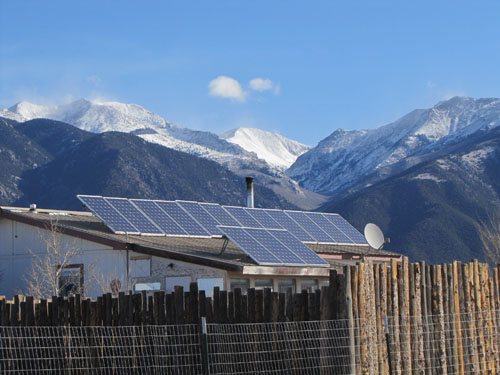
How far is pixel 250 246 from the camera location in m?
25.7

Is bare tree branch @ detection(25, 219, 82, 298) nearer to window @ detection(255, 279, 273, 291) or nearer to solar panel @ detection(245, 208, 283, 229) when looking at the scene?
window @ detection(255, 279, 273, 291)

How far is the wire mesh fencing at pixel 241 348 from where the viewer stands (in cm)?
1398

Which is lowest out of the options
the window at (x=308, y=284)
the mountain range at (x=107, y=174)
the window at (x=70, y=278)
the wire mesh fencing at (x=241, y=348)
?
the wire mesh fencing at (x=241, y=348)

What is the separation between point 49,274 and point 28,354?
10119mm

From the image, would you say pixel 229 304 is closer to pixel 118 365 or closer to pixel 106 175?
pixel 118 365

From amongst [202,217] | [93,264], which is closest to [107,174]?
[202,217]

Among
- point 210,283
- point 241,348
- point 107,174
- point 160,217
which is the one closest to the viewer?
point 241,348

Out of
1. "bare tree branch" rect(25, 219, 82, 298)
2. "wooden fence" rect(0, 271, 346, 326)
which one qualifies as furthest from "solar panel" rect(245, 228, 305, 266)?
"wooden fence" rect(0, 271, 346, 326)

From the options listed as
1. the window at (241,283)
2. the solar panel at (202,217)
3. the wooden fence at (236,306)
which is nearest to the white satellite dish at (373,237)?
the solar panel at (202,217)

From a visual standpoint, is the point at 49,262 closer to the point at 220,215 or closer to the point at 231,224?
the point at 231,224

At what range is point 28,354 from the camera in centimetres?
1507

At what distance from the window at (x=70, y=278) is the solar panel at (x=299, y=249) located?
6.18 meters

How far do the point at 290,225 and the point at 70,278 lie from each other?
10.3m

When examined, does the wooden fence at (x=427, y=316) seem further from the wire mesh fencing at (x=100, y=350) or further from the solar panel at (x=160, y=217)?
the solar panel at (x=160, y=217)
